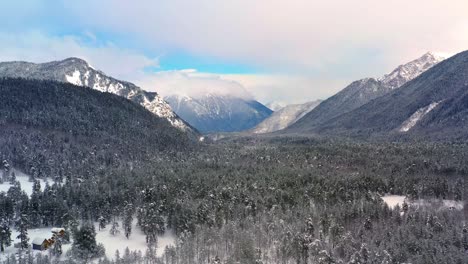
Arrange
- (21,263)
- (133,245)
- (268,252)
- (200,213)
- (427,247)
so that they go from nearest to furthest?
(21,263)
(427,247)
(268,252)
(133,245)
(200,213)

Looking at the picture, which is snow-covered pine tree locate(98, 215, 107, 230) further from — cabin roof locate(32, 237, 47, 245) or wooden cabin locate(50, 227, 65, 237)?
cabin roof locate(32, 237, 47, 245)

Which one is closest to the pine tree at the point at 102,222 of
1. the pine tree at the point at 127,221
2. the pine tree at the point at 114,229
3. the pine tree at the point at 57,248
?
the pine tree at the point at 114,229

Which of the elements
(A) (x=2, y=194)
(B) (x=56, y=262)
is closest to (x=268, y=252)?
(B) (x=56, y=262)

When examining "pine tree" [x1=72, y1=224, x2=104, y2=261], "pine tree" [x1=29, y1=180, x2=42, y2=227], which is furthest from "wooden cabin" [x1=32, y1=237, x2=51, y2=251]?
"pine tree" [x1=29, y1=180, x2=42, y2=227]

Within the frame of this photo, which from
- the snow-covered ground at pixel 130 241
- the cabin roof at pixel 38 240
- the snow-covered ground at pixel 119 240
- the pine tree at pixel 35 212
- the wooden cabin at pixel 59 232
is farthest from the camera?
the pine tree at pixel 35 212

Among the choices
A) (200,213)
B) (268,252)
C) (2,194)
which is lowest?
(268,252)

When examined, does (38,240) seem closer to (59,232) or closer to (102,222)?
(59,232)

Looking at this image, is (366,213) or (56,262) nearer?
(56,262)

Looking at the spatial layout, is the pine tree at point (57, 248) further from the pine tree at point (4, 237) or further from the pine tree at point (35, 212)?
the pine tree at point (35, 212)

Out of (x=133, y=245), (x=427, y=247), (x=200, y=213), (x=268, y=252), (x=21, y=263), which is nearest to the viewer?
(x=21, y=263)

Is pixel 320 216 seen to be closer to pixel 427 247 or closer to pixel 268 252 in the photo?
pixel 268 252

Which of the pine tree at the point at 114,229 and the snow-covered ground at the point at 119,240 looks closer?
the snow-covered ground at the point at 119,240
